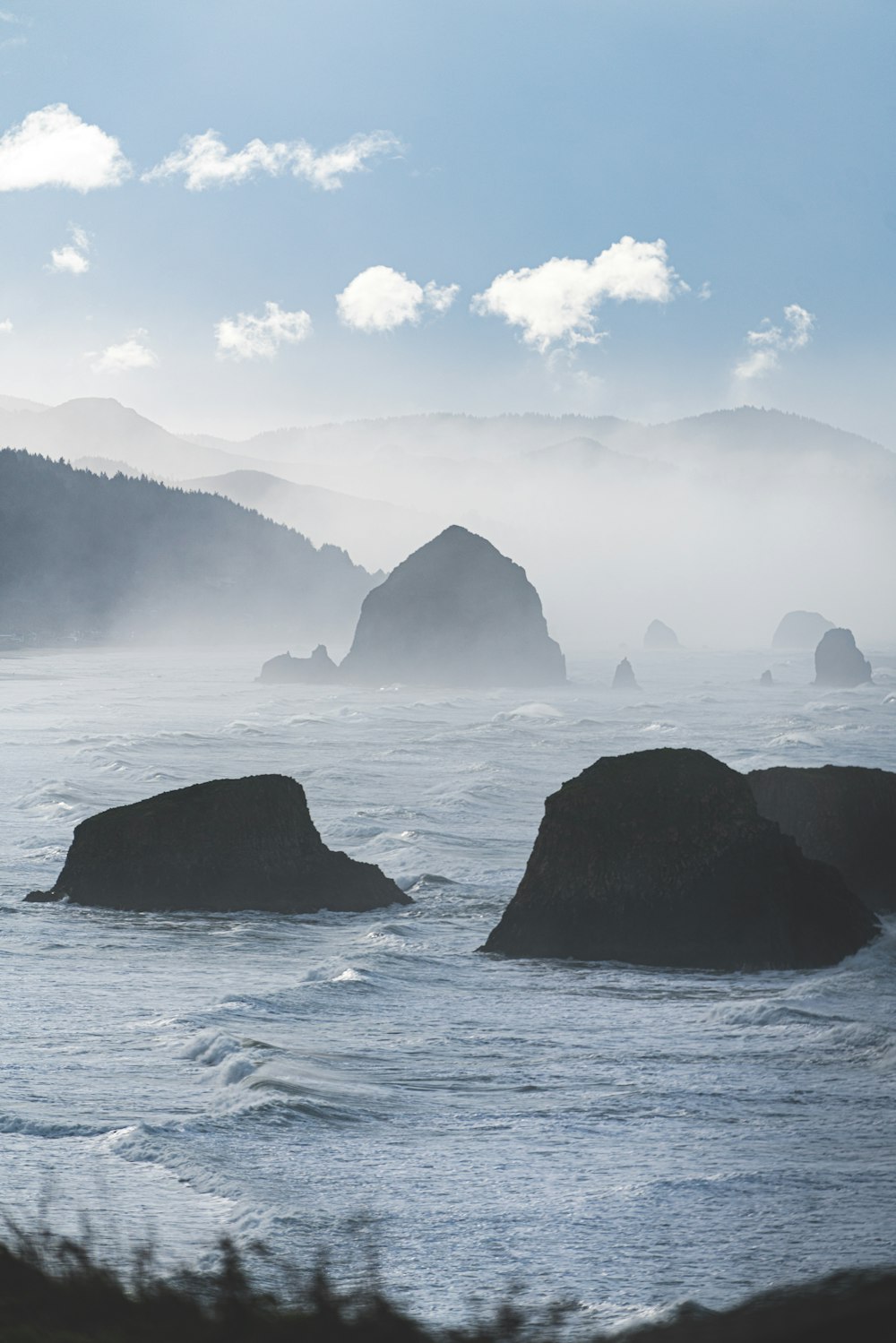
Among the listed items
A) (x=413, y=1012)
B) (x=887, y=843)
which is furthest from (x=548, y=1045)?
(x=887, y=843)

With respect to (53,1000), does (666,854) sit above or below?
above

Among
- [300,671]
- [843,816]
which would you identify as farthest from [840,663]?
[843,816]

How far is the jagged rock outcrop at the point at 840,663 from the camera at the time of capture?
384 feet

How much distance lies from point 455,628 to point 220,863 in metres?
98.2

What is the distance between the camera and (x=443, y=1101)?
13984 mm

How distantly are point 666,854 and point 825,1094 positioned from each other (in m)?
8.28

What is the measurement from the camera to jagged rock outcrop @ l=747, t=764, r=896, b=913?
26516 millimetres

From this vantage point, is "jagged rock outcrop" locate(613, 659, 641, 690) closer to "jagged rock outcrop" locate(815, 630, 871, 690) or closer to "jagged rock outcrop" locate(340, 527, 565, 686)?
"jagged rock outcrop" locate(340, 527, 565, 686)

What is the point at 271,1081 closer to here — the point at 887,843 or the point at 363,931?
the point at 363,931

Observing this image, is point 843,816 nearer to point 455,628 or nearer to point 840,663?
point 840,663

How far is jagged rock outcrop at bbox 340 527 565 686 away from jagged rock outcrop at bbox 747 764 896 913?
9399 centimetres

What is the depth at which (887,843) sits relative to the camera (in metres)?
26.8

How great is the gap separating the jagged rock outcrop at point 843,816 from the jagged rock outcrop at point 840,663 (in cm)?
9249

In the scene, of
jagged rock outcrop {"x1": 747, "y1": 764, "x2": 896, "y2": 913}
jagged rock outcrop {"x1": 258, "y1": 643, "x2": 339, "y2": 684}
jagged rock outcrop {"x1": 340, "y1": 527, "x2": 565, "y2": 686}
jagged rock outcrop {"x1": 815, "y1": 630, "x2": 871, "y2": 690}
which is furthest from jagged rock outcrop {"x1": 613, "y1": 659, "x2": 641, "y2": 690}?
jagged rock outcrop {"x1": 747, "y1": 764, "x2": 896, "y2": 913}
